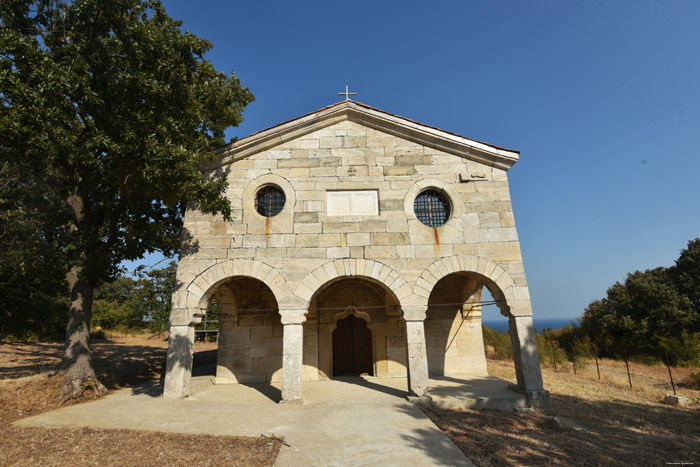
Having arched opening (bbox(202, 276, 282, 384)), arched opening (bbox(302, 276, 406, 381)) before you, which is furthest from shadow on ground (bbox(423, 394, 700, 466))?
arched opening (bbox(202, 276, 282, 384))

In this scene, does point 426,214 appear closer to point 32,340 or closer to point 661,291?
point 661,291

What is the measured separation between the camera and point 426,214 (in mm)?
9023

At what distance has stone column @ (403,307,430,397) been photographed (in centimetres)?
782

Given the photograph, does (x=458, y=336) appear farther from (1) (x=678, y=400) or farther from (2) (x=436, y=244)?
(1) (x=678, y=400)

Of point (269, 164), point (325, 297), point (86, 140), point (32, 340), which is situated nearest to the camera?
point (86, 140)

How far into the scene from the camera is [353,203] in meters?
8.91

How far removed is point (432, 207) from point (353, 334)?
17.4 feet

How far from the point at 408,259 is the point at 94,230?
8.02 m

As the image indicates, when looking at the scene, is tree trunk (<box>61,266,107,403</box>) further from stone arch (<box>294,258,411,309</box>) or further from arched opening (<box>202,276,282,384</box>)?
Answer: stone arch (<box>294,258,411,309</box>)

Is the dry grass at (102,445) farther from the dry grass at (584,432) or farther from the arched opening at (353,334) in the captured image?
the arched opening at (353,334)

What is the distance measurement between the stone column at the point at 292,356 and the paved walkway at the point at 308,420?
295 millimetres

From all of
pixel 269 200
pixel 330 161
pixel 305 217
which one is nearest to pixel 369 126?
pixel 330 161

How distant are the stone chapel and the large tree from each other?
3.56 feet

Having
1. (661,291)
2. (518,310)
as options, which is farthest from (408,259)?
(661,291)
